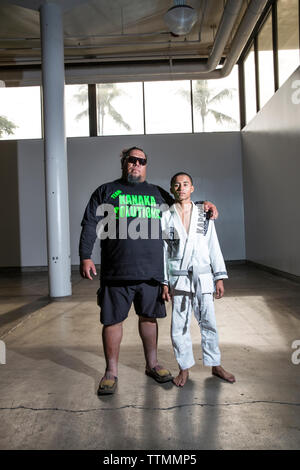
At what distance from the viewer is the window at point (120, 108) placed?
368 inches

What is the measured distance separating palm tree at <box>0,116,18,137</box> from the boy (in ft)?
27.9

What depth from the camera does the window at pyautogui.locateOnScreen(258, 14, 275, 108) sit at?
708cm

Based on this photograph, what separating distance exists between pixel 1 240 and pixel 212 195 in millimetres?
5504

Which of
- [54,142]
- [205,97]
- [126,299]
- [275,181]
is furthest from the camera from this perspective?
[205,97]

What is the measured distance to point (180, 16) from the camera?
5.17 m

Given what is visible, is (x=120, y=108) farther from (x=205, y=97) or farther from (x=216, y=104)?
(x=216, y=104)

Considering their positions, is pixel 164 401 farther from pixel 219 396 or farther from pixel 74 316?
pixel 74 316

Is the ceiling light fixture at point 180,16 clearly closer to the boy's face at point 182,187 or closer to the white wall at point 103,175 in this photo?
the boy's face at point 182,187

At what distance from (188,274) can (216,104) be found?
26.5 ft

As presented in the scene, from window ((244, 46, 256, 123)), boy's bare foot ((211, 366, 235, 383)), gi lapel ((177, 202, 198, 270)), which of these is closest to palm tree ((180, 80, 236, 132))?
window ((244, 46, 256, 123))

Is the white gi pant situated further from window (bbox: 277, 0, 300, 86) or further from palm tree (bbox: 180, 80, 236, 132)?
palm tree (bbox: 180, 80, 236, 132)

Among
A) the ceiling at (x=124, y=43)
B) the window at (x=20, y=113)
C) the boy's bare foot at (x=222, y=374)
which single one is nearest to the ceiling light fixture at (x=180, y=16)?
the ceiling at (x=124, y=43)

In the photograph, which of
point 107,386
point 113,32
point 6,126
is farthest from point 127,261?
point 6,126

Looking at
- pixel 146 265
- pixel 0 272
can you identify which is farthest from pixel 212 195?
pixel 146 265
